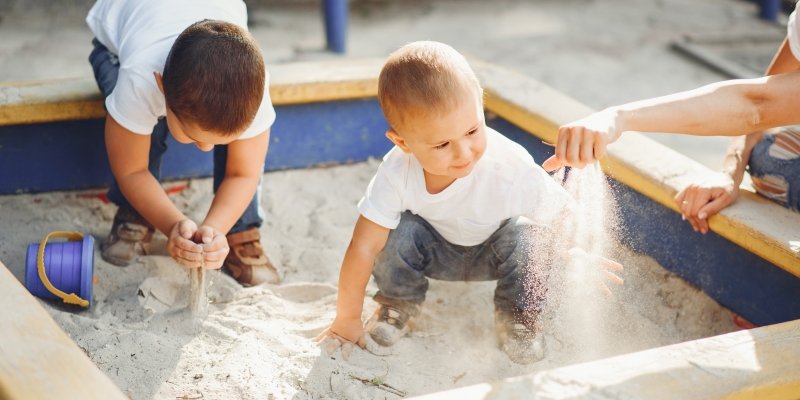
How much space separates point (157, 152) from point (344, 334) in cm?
82

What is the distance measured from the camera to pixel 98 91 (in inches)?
84.3

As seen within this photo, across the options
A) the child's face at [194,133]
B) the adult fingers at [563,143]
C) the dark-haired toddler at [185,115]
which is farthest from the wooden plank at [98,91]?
the adult fingers at [563,143]

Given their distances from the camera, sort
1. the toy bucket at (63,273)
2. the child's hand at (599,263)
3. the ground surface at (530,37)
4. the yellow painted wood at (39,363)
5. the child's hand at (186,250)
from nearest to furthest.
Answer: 1. the yellow painted wood at (39,363)
2. the child's hand at (599,263)
3. the child's hand at (186,250)
4. the toy bucket at (63,273)
5. the ground surface at (530,37)

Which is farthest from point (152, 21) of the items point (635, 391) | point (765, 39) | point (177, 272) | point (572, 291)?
point (765, 39)

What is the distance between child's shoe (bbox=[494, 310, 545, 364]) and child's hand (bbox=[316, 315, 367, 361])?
346 mm

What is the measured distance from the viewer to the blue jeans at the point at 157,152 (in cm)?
201

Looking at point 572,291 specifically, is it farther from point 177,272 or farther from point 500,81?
point 177,272

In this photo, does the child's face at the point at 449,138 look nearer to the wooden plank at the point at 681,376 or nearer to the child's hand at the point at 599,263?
the child's hand at the point at 599,263

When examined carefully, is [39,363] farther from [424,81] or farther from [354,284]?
[424,81]

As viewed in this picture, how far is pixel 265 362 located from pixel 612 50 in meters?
3.35

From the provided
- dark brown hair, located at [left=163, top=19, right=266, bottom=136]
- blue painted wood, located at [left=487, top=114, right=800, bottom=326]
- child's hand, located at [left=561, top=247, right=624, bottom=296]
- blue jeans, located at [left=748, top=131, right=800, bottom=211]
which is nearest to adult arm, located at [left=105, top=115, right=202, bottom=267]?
dark brown hair, located at [left=163, top=19, right=266, bottom=136]

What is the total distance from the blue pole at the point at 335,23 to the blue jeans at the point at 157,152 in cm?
170

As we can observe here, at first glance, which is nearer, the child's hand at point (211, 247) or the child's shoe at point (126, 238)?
the child's hand at point (211, 247)

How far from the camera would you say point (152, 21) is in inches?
72.8
